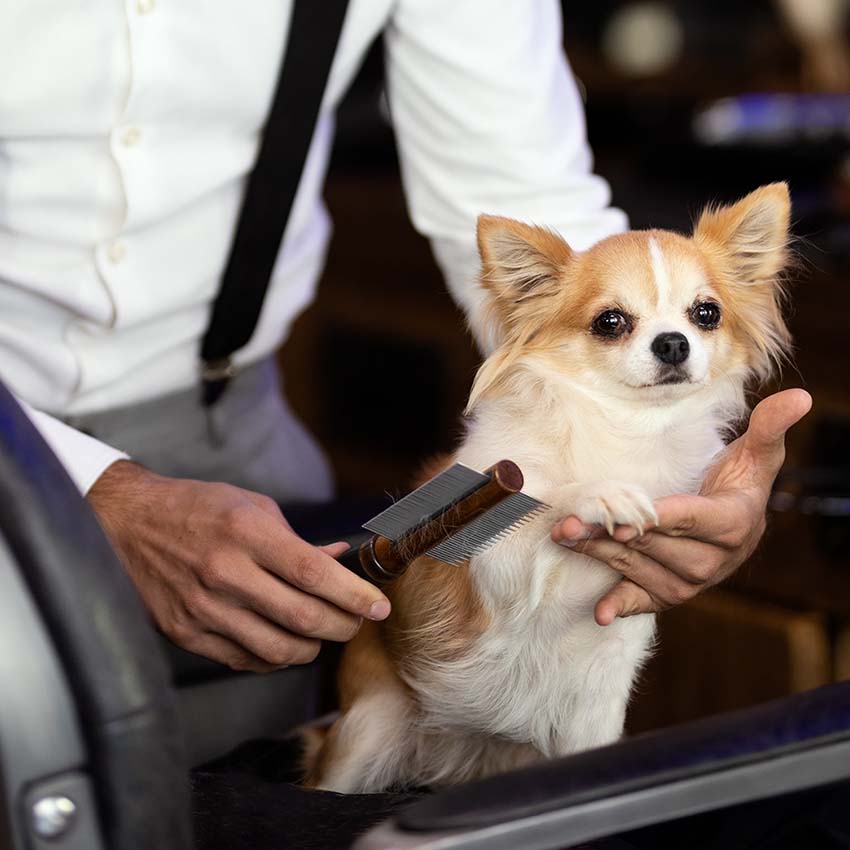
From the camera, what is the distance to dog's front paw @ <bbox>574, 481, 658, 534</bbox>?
729 millimetres

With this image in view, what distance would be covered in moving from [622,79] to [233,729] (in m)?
1.86

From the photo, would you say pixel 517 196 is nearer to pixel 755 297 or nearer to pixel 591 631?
pixel 755 297

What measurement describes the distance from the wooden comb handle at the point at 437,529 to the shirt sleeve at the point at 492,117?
0.42m

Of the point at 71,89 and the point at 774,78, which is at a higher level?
the point at 71,89

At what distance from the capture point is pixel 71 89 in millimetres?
1053

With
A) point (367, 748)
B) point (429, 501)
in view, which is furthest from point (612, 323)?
point (367, 748)

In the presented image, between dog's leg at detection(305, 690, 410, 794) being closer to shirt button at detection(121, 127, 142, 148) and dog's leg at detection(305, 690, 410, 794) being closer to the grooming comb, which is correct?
the grooming comb

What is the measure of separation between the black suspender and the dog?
11.4 inches

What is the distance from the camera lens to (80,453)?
3.06 feet

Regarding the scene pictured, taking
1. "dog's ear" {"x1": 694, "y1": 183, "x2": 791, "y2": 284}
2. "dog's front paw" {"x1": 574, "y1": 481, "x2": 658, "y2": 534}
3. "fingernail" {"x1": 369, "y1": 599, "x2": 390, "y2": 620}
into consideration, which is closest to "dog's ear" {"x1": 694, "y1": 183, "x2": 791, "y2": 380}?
"dog's ear" {"x1": 694, "y1": 183, "x2": 791, "y2": 284}

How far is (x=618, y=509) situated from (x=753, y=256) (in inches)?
11.0

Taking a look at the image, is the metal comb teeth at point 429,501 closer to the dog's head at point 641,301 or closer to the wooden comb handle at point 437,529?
the wooden comb handle at point 437,529

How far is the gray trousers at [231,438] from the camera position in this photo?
1201 mm

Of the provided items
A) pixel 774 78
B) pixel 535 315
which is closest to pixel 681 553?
pixel 535 315
